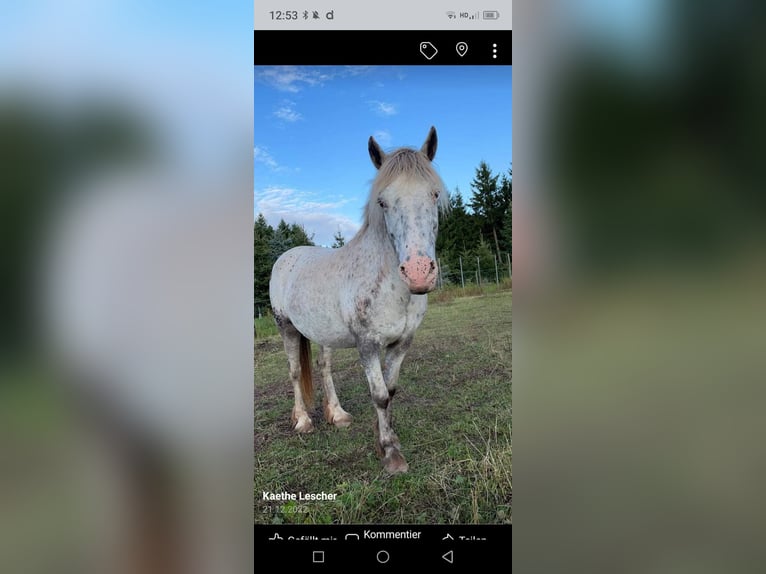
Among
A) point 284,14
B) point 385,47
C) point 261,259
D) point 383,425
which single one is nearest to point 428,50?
point 385,47

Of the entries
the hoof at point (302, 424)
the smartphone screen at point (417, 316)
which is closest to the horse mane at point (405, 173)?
the smartphone screen at point (417, 316)

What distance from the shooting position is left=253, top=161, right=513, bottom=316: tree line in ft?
3.38

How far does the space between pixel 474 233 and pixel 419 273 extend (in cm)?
15

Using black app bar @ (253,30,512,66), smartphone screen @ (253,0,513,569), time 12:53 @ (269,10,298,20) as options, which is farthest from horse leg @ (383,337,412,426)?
time 12:53 @ (269,10,298,20)

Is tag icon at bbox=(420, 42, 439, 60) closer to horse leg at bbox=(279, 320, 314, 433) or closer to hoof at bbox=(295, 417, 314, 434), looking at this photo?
horse leg at bbox=(279, 320, 314, 433)

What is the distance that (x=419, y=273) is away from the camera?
1.04 meters

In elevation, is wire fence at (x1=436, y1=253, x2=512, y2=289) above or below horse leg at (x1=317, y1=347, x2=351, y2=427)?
above

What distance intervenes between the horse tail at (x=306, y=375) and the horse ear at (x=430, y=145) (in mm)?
518

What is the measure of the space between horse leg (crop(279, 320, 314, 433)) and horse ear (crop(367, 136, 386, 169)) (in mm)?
430

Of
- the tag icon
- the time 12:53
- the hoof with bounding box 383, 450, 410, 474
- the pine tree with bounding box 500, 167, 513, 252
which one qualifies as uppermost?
the time 12:53

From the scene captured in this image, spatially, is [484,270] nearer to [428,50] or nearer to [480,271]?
[480,271]
